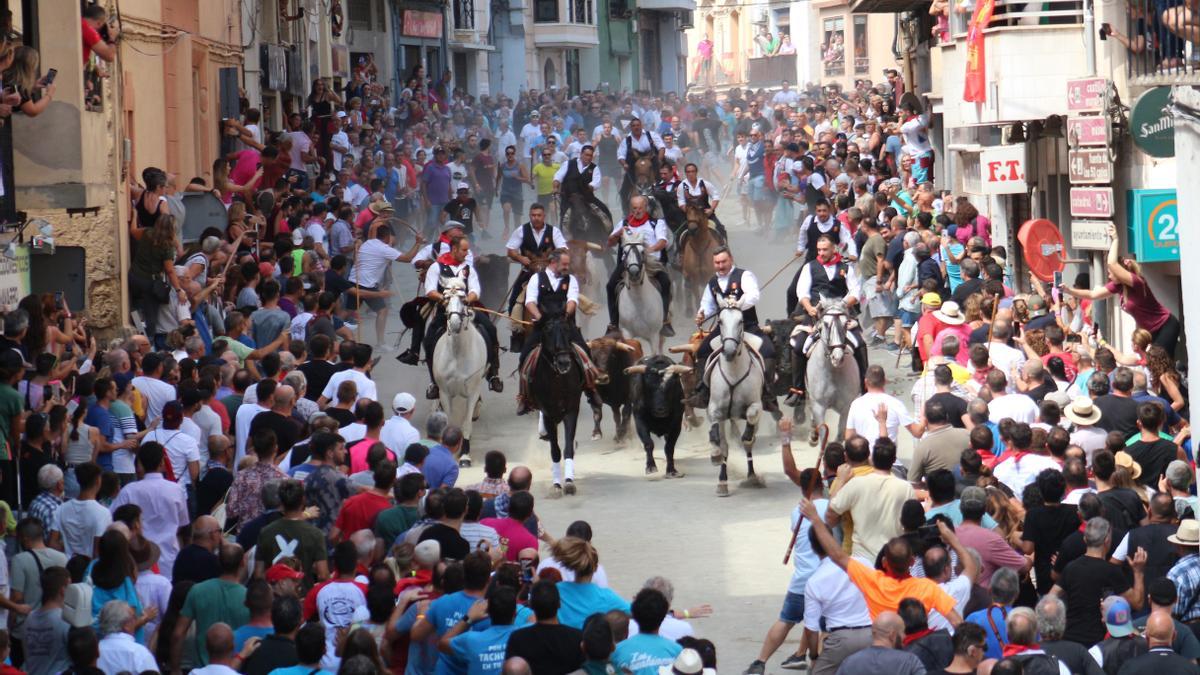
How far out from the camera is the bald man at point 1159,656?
8.22 meters

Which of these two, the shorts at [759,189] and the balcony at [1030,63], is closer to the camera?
the balcony at [1030,63]

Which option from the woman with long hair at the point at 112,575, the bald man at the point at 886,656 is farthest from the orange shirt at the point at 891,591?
the woman with long hair at the point at 112,575

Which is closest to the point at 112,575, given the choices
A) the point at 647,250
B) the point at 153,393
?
the point at 153,393

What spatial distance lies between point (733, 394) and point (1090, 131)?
4.39 m

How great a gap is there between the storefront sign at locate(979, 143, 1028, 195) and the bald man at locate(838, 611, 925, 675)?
13.3m

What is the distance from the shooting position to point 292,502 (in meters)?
10.1

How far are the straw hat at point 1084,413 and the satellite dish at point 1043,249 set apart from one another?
190 inches

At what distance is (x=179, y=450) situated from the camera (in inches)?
470

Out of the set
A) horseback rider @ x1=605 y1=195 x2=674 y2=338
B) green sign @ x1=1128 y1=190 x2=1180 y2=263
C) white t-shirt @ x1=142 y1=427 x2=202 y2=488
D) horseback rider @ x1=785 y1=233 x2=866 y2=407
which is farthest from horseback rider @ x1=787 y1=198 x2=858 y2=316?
white t-shirt @ x1=142 y1=427 x2=202 y2=488

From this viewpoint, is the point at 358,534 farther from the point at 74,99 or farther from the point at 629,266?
the point at 629,266

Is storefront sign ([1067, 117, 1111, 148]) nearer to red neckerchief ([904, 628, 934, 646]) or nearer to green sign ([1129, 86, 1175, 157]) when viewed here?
green sign ([1129, 86, 1175, 157])

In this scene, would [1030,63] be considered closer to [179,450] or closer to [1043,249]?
[1043,249]

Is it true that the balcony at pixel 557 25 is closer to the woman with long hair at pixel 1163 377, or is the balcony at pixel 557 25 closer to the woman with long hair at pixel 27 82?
the woman with long hair at pixel 27 82

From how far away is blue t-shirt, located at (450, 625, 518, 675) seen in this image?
8.30 m
